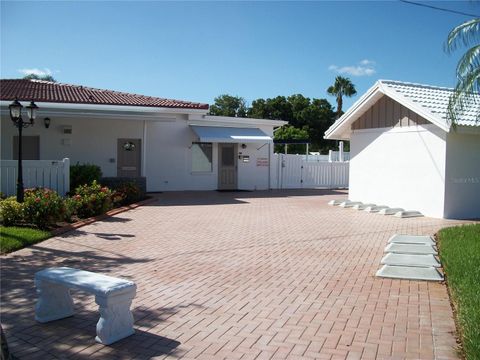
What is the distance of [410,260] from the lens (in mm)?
7590

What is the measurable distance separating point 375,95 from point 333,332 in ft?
38.5

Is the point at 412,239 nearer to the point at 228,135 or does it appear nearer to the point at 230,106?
the point at 228,135

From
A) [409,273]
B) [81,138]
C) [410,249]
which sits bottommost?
[409,273]

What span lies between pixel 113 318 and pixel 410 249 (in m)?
5.84

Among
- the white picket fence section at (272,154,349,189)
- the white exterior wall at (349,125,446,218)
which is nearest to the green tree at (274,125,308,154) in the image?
the white picket fence section at (272,154,349,189)

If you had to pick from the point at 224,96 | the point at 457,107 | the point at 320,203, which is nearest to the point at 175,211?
the point at 320,203

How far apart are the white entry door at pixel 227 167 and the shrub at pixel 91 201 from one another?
9.07 m

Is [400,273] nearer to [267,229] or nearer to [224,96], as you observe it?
[267,229]

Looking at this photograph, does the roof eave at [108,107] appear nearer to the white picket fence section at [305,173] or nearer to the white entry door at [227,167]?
the white entry door at [227,167]

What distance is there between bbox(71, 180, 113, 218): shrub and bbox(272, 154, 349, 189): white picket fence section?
11.7m

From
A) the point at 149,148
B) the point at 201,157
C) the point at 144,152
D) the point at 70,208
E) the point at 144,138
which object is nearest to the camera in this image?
the point at 70,208

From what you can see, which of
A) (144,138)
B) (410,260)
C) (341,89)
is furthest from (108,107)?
(341,89)

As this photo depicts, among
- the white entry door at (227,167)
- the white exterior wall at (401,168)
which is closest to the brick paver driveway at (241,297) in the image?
the white exterior wall at (401,168)

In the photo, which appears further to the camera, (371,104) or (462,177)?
(371,104)
